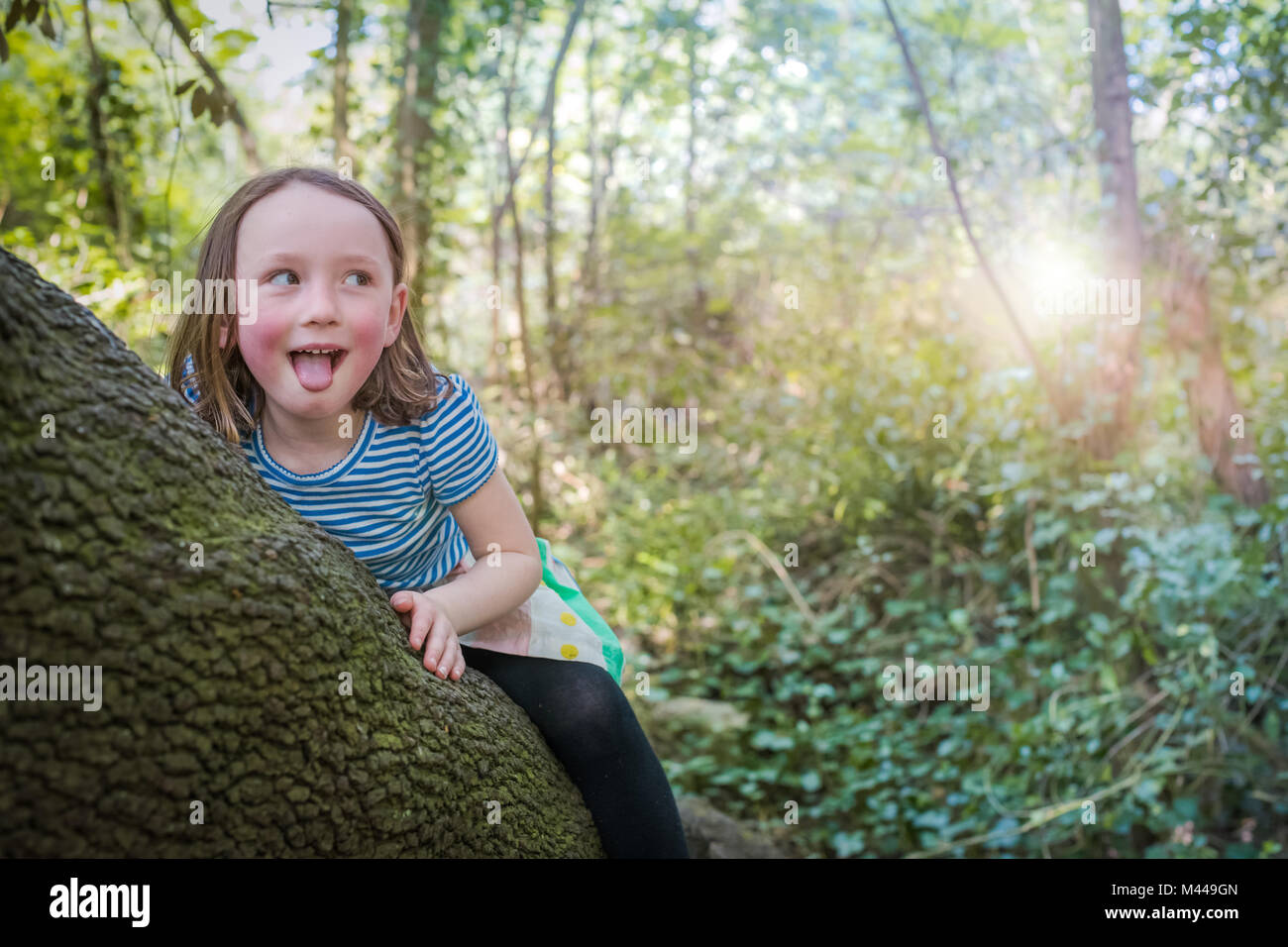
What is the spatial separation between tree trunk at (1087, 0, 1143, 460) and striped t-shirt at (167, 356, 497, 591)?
2918 millimetres

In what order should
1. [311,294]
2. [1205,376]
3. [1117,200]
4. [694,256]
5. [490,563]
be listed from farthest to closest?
[694,256]
[1205,376]
[1117,200]
[490,563]
[311,294]

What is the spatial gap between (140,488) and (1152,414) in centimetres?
382

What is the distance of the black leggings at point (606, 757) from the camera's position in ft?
4.79

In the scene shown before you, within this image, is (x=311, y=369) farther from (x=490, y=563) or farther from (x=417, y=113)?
(x=417, y=113)

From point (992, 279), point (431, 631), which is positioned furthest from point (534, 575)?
point (992, 279)

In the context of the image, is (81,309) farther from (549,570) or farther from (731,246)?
(731,246)

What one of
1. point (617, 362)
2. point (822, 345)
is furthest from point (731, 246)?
point (822, 345)

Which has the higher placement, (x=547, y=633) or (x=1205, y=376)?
(x=1205, y=376)

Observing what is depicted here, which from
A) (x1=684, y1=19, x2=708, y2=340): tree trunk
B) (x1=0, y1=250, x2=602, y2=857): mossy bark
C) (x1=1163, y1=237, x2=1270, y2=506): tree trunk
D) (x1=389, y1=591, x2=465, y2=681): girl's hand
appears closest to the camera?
(x1=0, y1=250, x2=602, y2=857): mossy bark

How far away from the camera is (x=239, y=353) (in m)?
Answer: 1.51

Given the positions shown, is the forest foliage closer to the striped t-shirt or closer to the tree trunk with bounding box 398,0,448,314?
the tree trunk with bounding box 398,0,448,314

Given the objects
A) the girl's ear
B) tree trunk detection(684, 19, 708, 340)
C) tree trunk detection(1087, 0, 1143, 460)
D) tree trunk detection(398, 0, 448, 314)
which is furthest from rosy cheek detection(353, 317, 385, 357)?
tree trunk detection(684, 19, 708, 340)

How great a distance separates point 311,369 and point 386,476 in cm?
21

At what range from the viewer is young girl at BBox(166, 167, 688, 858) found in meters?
1.34
